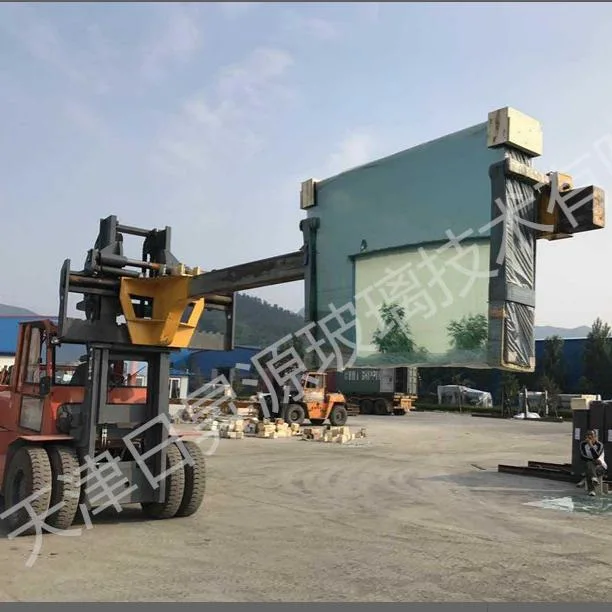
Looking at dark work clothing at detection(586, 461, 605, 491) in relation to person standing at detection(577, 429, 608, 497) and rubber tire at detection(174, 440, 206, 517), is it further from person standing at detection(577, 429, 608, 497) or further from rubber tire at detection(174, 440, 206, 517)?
rubber tire at detection(174, 440, 206, 517)

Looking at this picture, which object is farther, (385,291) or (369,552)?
(369,552)

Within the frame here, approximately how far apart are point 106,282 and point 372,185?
3724 millimetres

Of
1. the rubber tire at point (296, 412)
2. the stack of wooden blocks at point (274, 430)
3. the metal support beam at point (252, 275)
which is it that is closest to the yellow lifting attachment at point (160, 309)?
the metal support beam at point (252, 275)

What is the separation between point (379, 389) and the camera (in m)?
38.2

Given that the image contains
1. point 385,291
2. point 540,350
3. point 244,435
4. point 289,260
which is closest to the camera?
point 385,291

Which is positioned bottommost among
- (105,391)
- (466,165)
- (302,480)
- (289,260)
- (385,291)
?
(302,480)

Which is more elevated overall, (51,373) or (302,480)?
(51,373)

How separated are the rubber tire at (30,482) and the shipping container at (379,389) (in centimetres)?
2999

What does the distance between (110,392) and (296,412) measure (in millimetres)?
17711

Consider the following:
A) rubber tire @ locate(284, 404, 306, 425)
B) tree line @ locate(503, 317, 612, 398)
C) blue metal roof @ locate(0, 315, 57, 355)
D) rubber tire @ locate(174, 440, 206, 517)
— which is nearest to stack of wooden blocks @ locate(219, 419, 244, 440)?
rubber tire @ locate(284, 404, 306, 425)

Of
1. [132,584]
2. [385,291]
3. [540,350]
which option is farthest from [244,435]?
[540,350]

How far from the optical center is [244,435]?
21094 mm

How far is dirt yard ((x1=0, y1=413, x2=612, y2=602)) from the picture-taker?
543 cm

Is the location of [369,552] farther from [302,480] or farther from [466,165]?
[302,480]
